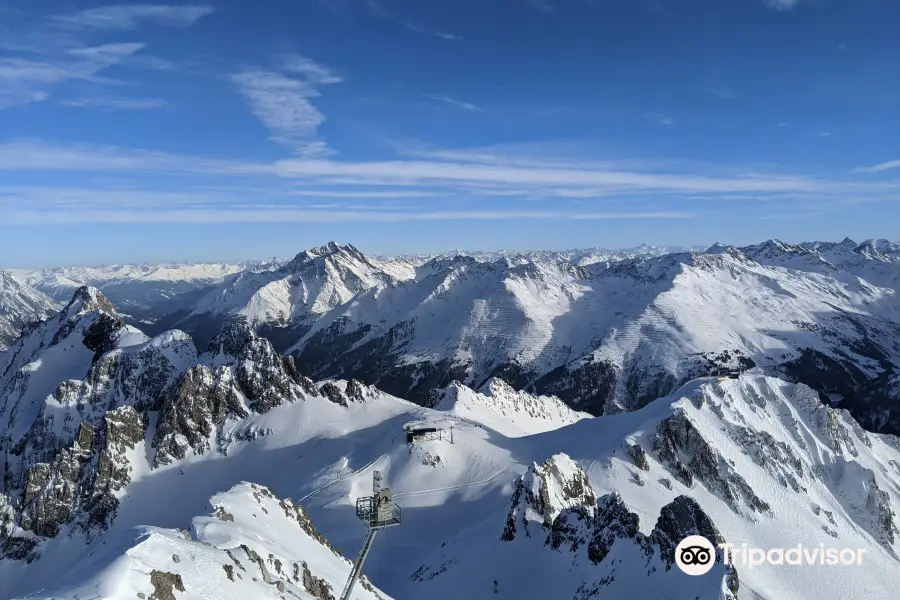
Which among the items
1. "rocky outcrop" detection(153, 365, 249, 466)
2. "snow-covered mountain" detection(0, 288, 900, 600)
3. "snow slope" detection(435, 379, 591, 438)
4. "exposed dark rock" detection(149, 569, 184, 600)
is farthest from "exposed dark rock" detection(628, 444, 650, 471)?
"exposed dark rock" detection(149, 569, 184, 600)

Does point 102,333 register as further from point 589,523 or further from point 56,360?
point 589,523

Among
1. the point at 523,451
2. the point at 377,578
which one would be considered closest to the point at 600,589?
the point at 377,578

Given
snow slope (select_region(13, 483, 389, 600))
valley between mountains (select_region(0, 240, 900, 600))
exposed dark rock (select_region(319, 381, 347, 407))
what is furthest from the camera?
exposed dark rock (select_region(319, 381, 347, 407))

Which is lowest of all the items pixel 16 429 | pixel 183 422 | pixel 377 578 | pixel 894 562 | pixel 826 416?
pixel 16 429

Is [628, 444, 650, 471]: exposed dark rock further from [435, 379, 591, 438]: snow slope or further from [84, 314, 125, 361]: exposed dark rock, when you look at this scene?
[84, 314, 125, 361]: exposed dark rock

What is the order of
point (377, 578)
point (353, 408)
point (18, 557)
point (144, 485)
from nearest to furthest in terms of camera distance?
point (377, 578) → point (18, 557) → point (144, 485) → point (353, 408)

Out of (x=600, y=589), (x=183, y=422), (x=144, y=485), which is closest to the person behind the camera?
(x=600, y=589)

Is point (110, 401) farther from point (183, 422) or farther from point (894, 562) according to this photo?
point (894, 562)

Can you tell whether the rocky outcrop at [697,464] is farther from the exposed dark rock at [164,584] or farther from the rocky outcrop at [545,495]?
the exposed dark rock at [164,584]

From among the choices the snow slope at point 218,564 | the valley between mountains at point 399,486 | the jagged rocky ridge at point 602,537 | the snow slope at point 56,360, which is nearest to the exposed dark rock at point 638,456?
the valley between mountains at point 399,486
